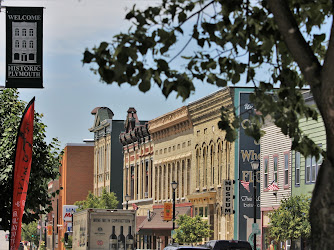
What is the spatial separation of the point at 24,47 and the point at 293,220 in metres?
21.1

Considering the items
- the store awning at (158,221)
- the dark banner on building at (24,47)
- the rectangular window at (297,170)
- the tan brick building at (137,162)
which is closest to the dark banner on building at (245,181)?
the store awning at (158,221)

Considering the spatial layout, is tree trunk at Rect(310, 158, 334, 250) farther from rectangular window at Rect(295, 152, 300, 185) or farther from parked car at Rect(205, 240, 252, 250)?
rectangular window at Rect(295, 152, 300, 185)

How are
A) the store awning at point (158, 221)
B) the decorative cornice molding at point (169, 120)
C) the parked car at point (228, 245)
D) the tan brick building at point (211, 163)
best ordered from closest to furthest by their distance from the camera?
the parked car at point (228, 245), the tan brick building at point (211, 163), the decorative cornice molding at point (169, 120), the store awning at point (158, 221)

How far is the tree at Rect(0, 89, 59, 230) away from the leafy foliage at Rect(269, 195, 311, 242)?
14085mm

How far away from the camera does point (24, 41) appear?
22344 mm

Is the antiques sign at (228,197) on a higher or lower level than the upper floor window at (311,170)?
lower

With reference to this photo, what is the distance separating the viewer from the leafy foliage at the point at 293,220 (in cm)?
3978

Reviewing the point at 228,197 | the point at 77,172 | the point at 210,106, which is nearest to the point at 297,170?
the point at 228,197

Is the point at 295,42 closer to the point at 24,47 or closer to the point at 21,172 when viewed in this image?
the point at 24,47

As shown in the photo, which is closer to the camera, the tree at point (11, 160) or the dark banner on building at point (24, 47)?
the dark banner on building at point (24, 47)

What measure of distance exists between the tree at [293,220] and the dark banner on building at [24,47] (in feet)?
66.3

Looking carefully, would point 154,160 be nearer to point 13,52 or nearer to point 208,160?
point 208,160

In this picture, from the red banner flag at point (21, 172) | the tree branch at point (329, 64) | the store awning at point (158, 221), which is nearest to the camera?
the tree branch at point (329, 64)

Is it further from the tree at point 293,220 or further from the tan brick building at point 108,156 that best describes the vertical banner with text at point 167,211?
the tan brick building at point 108,156
